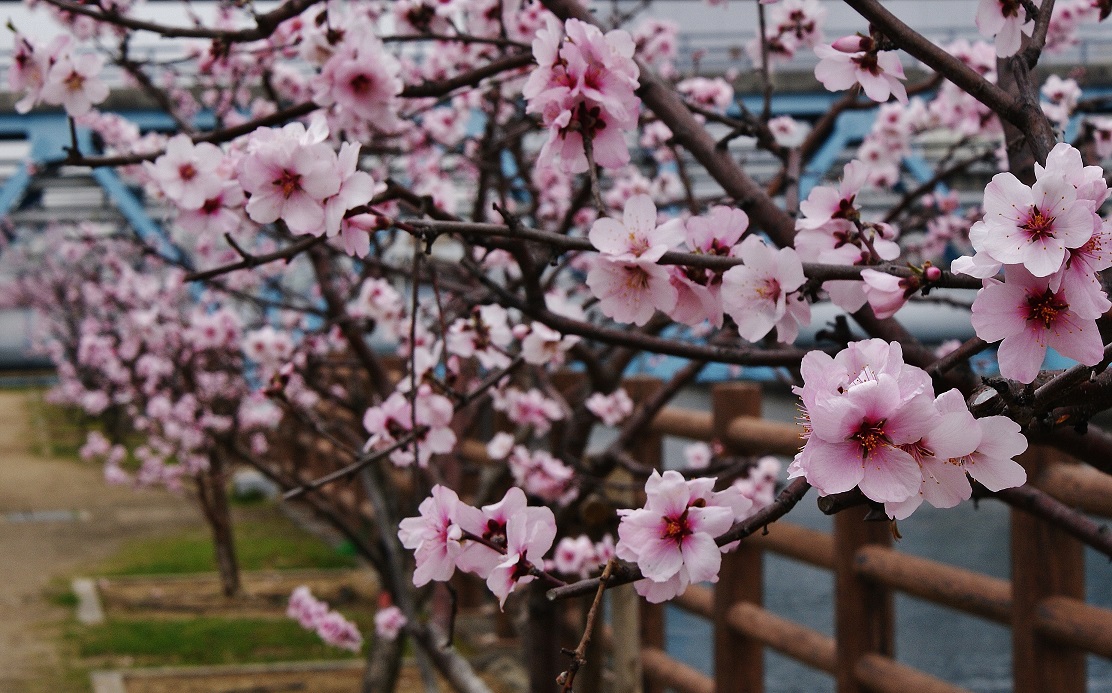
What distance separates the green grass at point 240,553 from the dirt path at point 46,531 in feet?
0.81

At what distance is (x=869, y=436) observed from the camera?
0.77 m

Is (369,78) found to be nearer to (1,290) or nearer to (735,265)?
(735,265)

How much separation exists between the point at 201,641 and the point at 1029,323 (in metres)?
4.84

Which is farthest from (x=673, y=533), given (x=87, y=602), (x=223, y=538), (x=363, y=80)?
(x=87, y=602)

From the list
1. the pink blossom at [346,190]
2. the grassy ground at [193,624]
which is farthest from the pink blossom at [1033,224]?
the grassy ground at [193,624]

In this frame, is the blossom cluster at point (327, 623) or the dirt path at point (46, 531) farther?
the dirt path at point (46, 531)

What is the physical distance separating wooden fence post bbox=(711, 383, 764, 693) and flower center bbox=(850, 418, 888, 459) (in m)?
2.56

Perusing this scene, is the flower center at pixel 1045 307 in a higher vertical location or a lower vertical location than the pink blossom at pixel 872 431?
higher

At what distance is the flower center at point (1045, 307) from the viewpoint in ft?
2.78

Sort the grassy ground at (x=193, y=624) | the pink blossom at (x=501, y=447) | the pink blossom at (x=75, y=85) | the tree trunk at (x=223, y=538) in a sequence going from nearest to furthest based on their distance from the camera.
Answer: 1. the pink blossom at (x=75, y=85)
2. the pink blossom at (x=501, y=447)
3. the grassy ground at (x=193, y=624)
4. the tree trunk at (x=223, y=538)

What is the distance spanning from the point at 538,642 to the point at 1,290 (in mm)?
23905

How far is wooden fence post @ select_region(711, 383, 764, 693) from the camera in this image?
10.9 feet

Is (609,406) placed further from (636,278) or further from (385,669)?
(636,278)

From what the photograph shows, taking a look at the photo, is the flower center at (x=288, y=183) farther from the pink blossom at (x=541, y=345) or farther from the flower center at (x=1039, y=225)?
the flower center at (x=1039, y=225)
